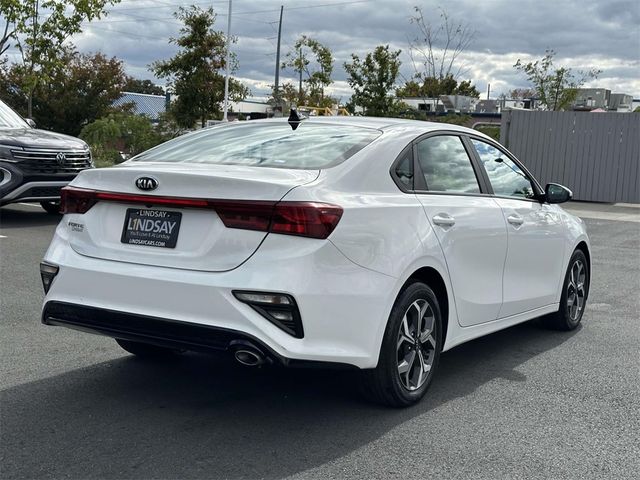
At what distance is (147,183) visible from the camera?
4.24 metres

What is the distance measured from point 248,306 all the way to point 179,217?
2.03ft

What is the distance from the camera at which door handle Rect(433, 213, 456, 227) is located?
4.77m

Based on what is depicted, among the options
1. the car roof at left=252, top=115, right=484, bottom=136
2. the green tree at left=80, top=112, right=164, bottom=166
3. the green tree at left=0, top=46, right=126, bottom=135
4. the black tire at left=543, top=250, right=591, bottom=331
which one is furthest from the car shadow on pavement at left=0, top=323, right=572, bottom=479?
the green tree at left=0, top=46, right=126, bottom=135

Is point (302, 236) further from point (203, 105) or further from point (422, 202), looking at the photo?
point (203, 105)

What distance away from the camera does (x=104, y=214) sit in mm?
4414

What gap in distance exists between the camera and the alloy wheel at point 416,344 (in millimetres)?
4562

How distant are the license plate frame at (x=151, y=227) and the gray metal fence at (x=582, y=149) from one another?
20.5 m

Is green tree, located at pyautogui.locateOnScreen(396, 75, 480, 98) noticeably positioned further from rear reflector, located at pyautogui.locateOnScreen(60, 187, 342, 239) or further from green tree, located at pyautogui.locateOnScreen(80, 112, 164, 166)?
rear reflector, located at pyautogui.locateOnScreen(60, 187, 342, 239)

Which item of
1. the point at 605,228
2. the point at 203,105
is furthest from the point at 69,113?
the point at 605,228

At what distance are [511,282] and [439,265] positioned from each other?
1156 mm

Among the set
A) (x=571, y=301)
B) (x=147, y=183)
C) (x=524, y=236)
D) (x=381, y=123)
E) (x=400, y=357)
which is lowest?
(x=571, y=301)

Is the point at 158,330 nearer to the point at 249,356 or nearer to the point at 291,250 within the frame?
the point at 249,356

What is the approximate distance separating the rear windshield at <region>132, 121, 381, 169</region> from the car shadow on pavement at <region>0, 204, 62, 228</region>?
7.87 meters

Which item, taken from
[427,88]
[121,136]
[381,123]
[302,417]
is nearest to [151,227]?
[302,417]
